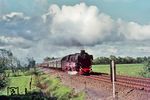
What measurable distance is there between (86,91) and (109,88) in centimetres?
356

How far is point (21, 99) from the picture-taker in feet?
155

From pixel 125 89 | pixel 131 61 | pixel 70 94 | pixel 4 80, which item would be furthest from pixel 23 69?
pixel 125 89

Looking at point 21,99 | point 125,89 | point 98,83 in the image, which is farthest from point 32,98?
point 125,89

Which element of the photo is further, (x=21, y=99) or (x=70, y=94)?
(x=21, y=99)

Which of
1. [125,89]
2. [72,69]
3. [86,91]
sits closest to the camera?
[125,89]

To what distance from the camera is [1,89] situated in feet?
197

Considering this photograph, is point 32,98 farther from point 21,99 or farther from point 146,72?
point 146,72

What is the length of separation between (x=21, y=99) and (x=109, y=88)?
18.1 metres

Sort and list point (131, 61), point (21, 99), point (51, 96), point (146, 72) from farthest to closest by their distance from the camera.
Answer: point (131, 61) → point (146, 72) → point (21, 99) → point (51, 96)

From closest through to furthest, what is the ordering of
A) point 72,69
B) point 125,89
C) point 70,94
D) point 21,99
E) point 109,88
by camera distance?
point 125,89 < point 109,88 < point 70,94 < point 21,99 < point 72,69

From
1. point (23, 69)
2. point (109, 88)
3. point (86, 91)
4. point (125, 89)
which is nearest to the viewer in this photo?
point (125, 89)

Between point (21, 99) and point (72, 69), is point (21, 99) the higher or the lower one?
the lower one

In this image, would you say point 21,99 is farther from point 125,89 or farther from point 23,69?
point 23,69

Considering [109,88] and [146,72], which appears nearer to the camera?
[109,88]
